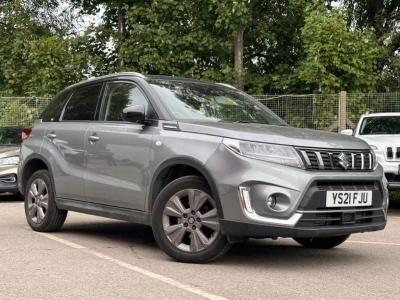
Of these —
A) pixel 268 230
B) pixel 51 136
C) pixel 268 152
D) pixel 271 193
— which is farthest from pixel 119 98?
pixel 268 230

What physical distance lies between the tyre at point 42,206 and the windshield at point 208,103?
1.97m

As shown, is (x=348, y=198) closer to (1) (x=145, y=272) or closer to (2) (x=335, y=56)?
(1) (x=145, y=272)

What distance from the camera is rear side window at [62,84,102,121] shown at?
298 inches

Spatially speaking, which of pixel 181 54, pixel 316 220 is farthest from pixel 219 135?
pixel 181 54

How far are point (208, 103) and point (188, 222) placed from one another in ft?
4.60

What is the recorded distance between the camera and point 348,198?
5.86 metres

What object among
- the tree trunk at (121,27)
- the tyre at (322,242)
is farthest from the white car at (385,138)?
the tree trunk at (121,27)

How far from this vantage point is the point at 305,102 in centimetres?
1747

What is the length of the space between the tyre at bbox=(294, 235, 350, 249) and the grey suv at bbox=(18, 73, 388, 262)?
0.02 metres

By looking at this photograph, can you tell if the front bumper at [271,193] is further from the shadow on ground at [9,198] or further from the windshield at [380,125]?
the shadow on ground at [9,198]

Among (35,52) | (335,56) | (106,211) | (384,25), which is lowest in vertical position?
(106,211)

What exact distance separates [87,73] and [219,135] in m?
18.2

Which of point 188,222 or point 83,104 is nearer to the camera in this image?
point 188,222

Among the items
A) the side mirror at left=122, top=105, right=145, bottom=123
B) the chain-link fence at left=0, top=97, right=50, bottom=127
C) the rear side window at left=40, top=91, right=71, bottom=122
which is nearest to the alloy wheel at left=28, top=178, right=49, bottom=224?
the rear side window at left=40, top=91, right=71, bottom=122
